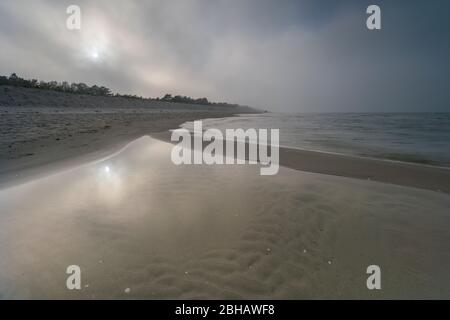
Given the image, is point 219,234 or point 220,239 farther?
point 219,234

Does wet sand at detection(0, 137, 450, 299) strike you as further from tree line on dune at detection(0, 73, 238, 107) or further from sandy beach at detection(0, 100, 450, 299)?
tree line on dune at detection(0, 73, 238, 107)

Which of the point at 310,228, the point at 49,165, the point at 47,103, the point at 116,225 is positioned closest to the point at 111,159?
the point at 49,165

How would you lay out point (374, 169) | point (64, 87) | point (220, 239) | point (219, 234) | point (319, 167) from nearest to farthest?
point (220, 239)
point (219, 234)
point (374, 169)
point (319, 167)
point (64, 87)

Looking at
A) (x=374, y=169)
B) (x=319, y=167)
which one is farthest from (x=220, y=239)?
(x=374, y=169)

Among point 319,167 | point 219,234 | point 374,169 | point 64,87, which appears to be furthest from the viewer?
point 64,87

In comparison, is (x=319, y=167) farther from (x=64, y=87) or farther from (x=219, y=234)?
(x=64, y=87)

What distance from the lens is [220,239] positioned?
315cm

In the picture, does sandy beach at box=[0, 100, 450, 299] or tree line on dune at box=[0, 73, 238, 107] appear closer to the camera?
sandy beach at box=[0, 100, 450, 299]

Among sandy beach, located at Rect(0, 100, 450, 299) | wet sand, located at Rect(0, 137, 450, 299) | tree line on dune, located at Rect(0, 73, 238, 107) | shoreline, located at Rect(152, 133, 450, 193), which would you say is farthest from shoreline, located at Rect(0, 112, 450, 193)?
tree line on dune, located at Rect(0, 73, 238, 107)

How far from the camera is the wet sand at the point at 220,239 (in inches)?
93.6

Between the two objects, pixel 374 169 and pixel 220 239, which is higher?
pixel 374 169

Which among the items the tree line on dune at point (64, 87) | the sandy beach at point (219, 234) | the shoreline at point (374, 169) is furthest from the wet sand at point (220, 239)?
the tree line on dune at point (64, 87)

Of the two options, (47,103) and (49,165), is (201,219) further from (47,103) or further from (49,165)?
(47,103)

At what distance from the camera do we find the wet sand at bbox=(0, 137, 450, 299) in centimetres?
238
